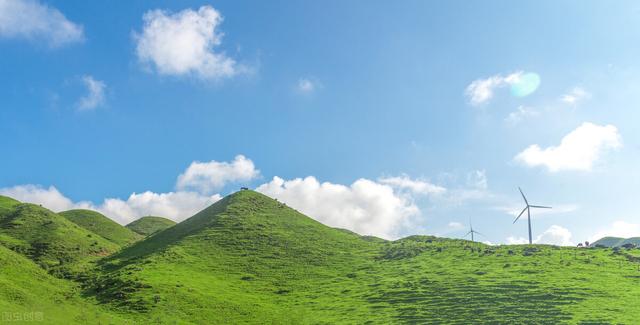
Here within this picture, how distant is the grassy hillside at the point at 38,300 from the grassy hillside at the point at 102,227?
3322 inches

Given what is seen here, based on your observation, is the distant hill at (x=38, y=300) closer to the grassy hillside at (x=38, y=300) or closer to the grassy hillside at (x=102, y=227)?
the grassy hillside at (x=38, y=300)

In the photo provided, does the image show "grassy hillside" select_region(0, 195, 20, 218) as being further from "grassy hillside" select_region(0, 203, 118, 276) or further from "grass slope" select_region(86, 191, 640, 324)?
"grass slope" select_region(86, 191, 640, 324)

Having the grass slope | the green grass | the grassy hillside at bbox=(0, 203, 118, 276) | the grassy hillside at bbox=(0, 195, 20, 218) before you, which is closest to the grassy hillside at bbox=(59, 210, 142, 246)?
the grassy hillside at bbox=(0, 195, 20, 218)

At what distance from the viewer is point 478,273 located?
309ft

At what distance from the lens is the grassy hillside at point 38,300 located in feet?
217

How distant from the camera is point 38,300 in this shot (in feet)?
245

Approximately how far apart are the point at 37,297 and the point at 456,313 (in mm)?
65503

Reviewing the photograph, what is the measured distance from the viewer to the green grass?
245 ft

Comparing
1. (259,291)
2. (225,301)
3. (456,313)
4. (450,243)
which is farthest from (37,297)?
(450,243)

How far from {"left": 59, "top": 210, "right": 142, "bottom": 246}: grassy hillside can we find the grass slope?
47224 mm

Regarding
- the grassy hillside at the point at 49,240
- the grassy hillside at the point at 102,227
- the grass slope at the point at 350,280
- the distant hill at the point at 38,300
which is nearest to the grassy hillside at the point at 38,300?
the distant hill at the point at 38,300

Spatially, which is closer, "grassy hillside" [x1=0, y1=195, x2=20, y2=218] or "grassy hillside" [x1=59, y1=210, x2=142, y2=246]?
"grassy hillside" [x1=0, y1=195, x2=20, y2=218]

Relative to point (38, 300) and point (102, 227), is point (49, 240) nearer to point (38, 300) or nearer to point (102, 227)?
point (38, 300)

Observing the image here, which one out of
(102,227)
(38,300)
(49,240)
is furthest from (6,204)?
(38,300)
